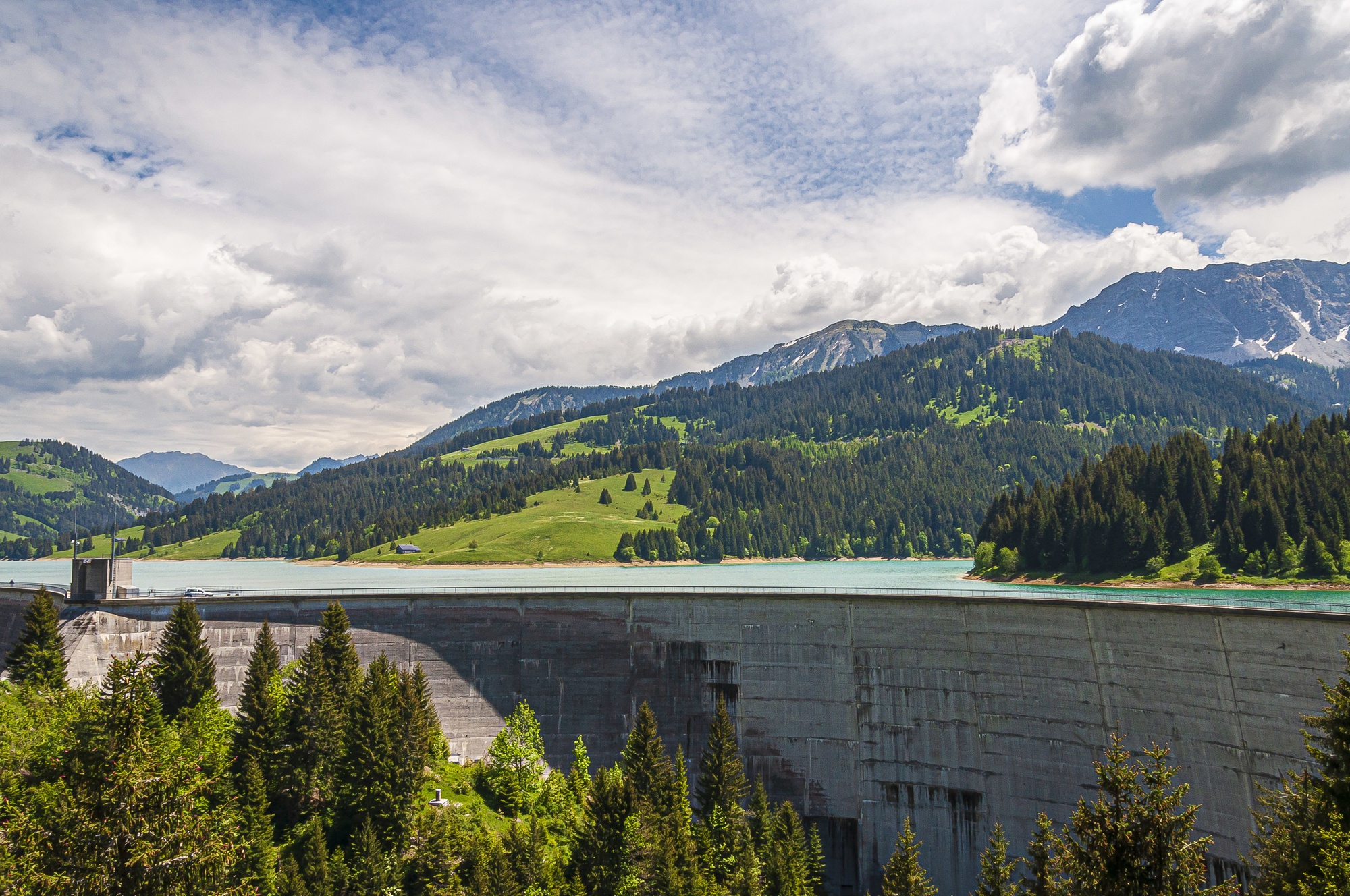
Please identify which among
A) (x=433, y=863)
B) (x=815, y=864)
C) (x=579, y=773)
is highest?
(x=579, y=773)

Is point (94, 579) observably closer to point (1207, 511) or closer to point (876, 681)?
point (876, 681)

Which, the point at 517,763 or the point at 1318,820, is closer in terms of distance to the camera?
the point at 1318,820

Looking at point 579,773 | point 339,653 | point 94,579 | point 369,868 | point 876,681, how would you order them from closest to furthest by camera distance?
point 369,868
point 876,681
point 339,653
point 579,773
point 94,579

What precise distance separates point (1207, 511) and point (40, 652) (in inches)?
4603

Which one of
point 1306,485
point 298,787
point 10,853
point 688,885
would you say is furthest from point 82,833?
point 1306,485

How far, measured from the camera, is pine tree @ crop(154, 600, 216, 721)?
49375mm

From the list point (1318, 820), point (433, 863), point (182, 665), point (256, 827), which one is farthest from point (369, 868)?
point (1318, 820)

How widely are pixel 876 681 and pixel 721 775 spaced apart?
36.9ft

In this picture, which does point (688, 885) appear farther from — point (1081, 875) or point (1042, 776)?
point (1081, 875)

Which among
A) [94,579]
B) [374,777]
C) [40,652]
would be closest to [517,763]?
[374,777]

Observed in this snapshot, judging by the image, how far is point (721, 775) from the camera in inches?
1890

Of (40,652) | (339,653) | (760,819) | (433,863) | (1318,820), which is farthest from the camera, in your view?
(339,653)

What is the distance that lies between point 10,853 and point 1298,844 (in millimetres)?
35190

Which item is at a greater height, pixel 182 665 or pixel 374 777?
pixel 182 665
